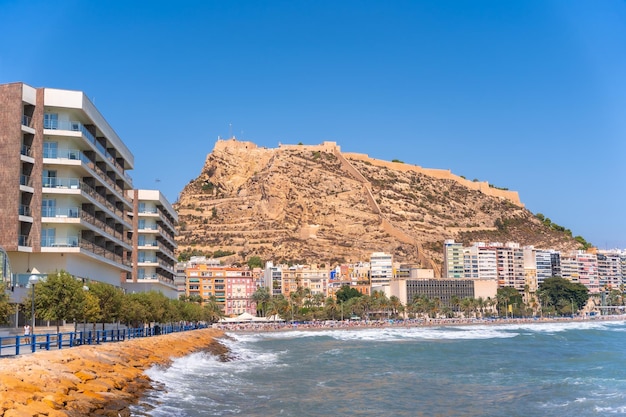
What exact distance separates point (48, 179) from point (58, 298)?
475 inches

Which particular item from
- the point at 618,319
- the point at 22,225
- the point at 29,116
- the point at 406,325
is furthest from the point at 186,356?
the point at 618,319

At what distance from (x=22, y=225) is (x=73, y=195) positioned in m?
3.58

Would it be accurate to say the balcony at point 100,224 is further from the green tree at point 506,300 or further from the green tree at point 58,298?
the green tree at point 506,300

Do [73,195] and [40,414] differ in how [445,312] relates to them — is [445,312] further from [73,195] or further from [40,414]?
[40,414]

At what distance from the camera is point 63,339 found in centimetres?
3453

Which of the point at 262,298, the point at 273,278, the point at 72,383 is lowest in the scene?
the point at 262,298

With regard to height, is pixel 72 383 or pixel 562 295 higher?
pixel 72 383

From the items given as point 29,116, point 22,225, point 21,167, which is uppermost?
point 29,116

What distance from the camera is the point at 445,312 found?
505 ft

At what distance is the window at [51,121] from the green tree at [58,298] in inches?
498

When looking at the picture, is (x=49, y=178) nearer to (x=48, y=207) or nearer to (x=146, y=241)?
(x=48, y=207)

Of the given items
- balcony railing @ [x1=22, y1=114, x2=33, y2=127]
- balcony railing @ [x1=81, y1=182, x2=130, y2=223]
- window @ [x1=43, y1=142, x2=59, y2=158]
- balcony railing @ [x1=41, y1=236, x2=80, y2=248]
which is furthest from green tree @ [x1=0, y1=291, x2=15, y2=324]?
balcony railing @ [x1=81, y1=182, x2=130, y2=223]

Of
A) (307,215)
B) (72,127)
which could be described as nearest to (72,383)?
(72,127)

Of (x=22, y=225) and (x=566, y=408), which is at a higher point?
(x=22, y=225)
